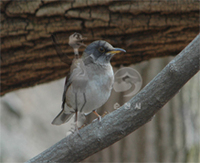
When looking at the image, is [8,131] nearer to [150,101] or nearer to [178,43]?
[178,43]

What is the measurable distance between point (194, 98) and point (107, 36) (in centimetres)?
254

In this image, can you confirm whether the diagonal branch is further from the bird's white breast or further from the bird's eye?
the bird's eye

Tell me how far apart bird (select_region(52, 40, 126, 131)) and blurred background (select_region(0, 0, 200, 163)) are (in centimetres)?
100

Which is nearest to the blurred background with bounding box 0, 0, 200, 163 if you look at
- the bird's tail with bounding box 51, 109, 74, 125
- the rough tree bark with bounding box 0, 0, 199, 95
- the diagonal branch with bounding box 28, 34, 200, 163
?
the rough tree bark with bounding box 0, 0, 199, 95

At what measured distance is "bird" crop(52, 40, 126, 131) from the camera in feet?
9.13

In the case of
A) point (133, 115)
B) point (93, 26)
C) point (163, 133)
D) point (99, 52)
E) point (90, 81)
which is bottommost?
point (133, 115)

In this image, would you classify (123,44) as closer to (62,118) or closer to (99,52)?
(99,52)

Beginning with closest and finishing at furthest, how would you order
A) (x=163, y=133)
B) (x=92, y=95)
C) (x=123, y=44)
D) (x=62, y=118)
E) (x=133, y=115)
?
(x=133, y=115) < (x=92, y=95) < (x=62, y=118) < (x=123, y=44) < (x=163, y=133)

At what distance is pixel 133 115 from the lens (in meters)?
2.51

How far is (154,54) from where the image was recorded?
4582 mm

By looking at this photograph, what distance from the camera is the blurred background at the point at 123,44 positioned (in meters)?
4.02

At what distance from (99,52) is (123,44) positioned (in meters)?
1.32

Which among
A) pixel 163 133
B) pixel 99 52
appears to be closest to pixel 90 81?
pixel 99 52

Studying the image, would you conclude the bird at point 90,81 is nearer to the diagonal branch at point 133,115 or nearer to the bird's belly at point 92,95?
the bird's belly at point 92,95
